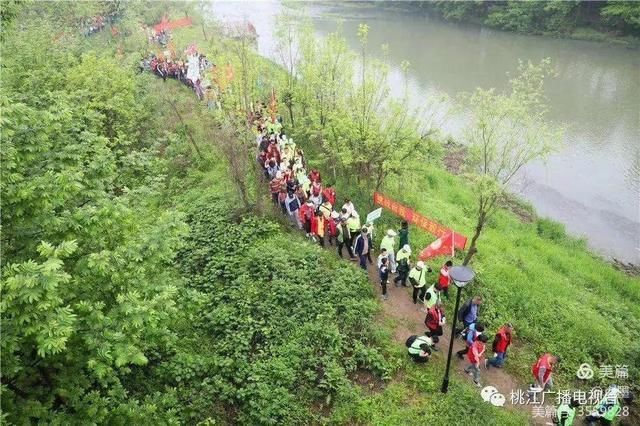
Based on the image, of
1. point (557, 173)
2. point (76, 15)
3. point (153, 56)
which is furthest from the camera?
point (76, 15)

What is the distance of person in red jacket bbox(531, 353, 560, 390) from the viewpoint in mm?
10141

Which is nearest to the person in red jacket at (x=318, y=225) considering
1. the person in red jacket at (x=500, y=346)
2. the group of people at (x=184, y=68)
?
the person in red jacket at (x=500, y=346)

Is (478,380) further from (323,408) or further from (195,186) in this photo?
(195,186)

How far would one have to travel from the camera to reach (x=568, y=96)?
29906 mm

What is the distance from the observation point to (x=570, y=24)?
41062 millimetres

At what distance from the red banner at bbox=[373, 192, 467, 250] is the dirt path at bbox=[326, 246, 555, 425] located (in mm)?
Result: 1400

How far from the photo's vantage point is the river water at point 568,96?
67.3 ft

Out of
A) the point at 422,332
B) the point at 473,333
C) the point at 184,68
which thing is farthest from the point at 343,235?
the point at 184,68

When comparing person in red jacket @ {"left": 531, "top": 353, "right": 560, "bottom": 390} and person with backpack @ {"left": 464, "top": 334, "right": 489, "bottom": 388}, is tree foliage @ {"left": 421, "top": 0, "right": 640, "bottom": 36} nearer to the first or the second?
person in red jacket @ {"left": 531, "top": 353, "right": 560, "bottom": 390}

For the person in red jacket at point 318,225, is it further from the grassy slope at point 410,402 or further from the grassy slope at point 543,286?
the grassy slope at point 410,402

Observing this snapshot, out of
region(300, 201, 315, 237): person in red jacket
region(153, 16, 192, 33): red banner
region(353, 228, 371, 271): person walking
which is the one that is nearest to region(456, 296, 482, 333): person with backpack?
region(353, 228, 371, 271): person walking

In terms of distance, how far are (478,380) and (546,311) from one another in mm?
3647

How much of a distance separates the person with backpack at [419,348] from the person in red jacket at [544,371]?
2.16 metres

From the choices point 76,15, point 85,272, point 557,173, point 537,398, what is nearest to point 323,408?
point 537,398
